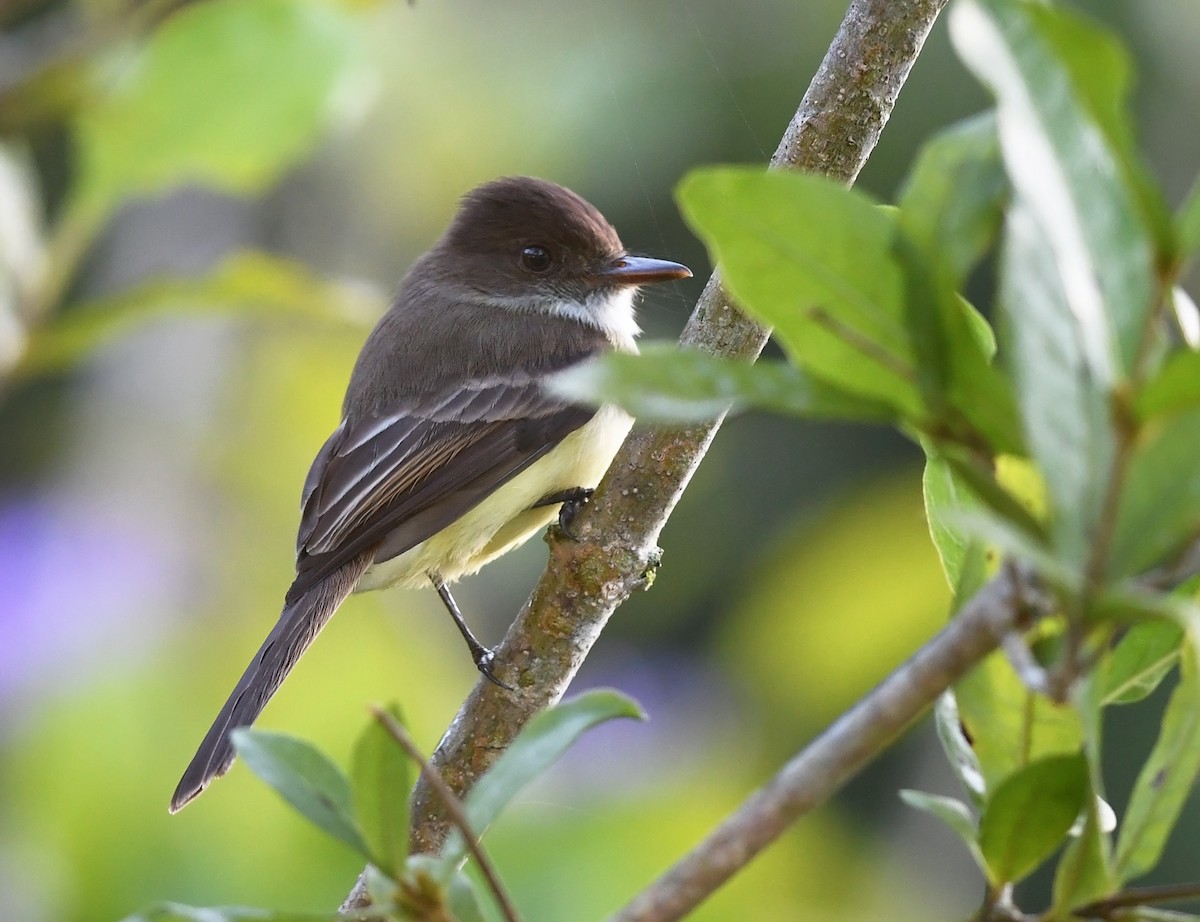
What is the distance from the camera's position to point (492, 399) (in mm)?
3527

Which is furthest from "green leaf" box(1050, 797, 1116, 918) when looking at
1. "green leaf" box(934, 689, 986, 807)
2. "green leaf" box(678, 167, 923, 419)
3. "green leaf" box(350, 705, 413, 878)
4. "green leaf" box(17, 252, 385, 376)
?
"green leaf" box(17, 252, 385, 376)

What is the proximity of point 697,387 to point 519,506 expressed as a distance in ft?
8.15

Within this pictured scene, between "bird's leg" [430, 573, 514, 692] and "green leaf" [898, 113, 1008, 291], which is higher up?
"green leaf" [898, 113, 1008, 291]

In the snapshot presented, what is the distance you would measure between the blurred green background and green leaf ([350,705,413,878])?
29.3 inches

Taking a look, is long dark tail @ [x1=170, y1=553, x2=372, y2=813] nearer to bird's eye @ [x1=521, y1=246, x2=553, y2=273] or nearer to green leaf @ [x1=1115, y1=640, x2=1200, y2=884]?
bird's eye @ [x1=521, y1=246, x2=553, y2=273]

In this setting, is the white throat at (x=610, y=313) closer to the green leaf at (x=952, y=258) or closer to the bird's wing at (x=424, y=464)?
the bird's wing at (x=424, y=464)

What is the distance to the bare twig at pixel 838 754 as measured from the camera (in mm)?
842

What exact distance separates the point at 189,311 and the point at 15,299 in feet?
0.79

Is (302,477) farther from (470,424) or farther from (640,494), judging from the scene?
(640,494)

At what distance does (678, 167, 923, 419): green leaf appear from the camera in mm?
920

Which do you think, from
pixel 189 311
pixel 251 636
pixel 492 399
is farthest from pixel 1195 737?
pixel 251 636

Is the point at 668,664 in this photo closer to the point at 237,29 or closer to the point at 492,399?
the point at 492,399

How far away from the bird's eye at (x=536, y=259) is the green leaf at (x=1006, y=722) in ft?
9.82

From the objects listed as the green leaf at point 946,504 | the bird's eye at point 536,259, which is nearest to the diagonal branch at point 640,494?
the green leaf at point 946,504
